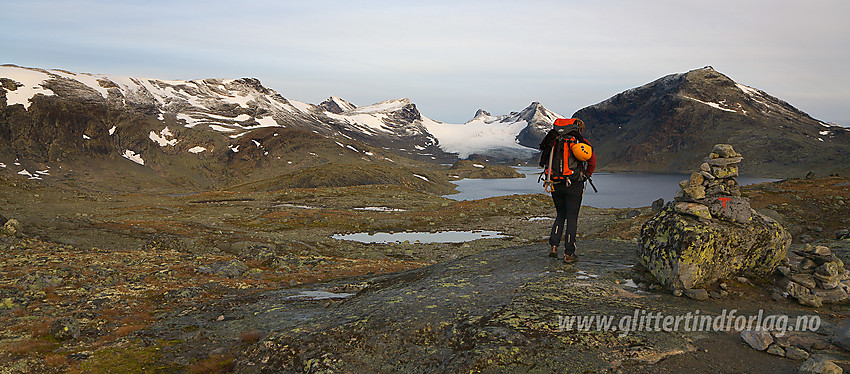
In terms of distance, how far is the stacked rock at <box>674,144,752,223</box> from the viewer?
12148 mm

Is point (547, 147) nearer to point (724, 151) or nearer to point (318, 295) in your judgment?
point (724, 151)

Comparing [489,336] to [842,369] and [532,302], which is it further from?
[842,369]

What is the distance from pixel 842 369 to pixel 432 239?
3786cm

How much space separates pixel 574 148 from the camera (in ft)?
43.7

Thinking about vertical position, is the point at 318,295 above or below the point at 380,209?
above

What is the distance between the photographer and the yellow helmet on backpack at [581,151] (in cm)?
1320

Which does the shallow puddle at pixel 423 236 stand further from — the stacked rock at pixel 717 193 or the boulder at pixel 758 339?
the boulder at pixel 758 339

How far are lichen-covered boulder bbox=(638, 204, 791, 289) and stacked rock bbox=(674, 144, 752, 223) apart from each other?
23 centimetres

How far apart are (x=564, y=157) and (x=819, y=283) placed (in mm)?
6770

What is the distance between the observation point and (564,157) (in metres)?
13.4

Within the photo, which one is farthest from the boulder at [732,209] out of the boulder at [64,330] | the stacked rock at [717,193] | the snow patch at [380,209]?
the snow patch at [380,209]

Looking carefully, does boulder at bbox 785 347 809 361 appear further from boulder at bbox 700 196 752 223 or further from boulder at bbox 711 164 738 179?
boulder at bbox 711 164 738 179

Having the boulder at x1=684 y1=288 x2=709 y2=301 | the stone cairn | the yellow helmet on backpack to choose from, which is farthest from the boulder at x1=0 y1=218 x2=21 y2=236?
the boulder at x1=684 y1=288 x2=709 y2=301

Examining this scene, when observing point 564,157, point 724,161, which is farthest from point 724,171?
point 564,157
